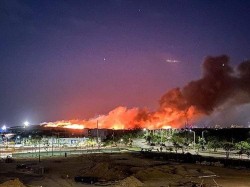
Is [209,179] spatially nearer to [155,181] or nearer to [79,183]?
[155,181]

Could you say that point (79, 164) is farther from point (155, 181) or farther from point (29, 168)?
point (155, 181)

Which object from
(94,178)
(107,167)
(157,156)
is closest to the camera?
(94,178)

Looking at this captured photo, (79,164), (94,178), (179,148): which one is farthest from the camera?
(179,148)

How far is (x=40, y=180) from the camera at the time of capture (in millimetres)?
46844

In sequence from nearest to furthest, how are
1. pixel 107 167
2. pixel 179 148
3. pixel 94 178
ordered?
1. pixel 94 178
2. pixel 107 167
3. pixel 179 148

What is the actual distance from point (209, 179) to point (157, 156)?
107 ft

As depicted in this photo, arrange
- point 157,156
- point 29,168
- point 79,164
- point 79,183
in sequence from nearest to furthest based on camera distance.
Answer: point 79,183
point 29,168
point 79,164
point 157,156

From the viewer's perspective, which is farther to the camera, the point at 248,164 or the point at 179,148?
the point at 179,148

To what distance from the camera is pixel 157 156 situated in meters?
79.7

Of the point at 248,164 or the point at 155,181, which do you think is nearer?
the point at 155,181

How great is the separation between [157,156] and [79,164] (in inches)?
786

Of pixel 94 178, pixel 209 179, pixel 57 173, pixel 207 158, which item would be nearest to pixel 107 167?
pixel 94 178

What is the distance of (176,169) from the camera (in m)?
53.7

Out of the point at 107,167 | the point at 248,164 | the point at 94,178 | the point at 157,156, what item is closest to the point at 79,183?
the point at 94,178
